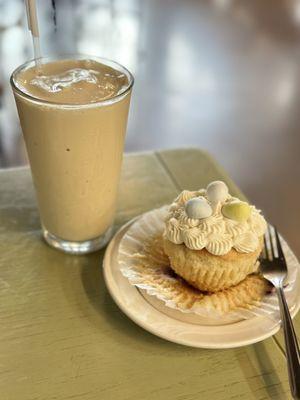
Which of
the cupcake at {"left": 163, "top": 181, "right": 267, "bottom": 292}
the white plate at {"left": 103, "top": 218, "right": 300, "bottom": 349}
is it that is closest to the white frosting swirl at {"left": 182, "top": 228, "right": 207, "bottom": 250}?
the cupcake at {"left": 163, "top": 181, "right": 267, "bottom": 292}

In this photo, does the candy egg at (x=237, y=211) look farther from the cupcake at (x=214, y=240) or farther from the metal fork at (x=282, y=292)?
the metal fork at (x=282, y=292)

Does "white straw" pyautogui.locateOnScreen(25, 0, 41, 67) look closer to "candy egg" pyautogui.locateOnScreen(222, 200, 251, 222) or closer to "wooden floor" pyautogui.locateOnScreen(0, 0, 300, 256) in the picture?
"candy egg" pyautogui.locateOnScreen(222, 200, 251, 222)

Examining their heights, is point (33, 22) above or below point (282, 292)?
above

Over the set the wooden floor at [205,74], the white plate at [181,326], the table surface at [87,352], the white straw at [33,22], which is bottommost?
the wooden floor at [205,74]

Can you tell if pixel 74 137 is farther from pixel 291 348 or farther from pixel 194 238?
pixel 291 348


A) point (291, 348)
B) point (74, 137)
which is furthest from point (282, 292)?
point (74, 137)

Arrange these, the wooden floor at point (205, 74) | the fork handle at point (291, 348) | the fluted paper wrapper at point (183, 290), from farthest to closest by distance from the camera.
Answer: the wooden floor at point (205, 74), the fluted paper wrapper at point (183, 290), the fork handle at point (291, 348)

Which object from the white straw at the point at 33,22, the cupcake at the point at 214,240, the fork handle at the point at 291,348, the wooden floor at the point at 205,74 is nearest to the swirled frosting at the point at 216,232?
the cupcake at the point at 214,240

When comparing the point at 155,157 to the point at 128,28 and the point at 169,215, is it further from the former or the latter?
the point at 128,28
